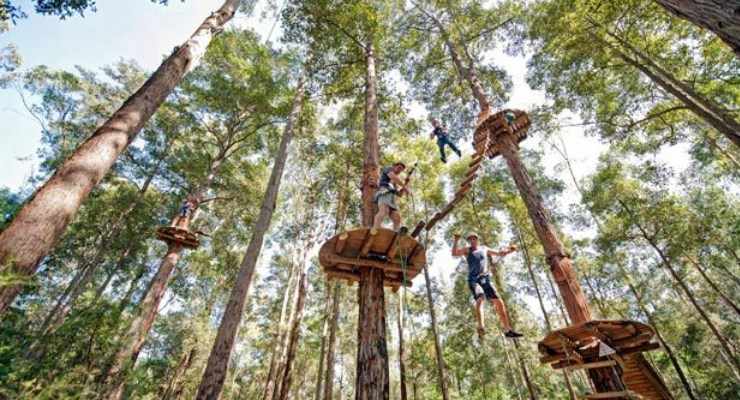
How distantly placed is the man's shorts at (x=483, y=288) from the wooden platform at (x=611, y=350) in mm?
1046

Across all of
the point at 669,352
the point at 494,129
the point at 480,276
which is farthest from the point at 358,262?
the point at 669,352

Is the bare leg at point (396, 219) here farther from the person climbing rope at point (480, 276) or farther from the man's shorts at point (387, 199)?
the person climbing rope at point (480, 276)

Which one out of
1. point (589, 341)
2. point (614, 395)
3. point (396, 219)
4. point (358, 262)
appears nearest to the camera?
point (614, 395)

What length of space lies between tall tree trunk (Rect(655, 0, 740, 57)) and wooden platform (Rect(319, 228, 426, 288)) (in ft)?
9.54

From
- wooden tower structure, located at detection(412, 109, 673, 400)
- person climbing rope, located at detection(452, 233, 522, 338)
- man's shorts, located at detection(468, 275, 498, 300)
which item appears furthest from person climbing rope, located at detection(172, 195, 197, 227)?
man's shorts, located at detection(468, 275, 498, 300)

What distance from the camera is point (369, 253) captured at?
4098 millimetres

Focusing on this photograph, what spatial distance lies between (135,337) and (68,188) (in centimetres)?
558

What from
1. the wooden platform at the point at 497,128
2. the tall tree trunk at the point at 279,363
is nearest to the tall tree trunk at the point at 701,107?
the wooden platform at the point at 497,128

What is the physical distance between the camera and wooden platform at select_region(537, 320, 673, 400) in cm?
368

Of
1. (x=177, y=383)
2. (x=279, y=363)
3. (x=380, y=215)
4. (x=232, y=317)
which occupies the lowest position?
(x=232, y=317)

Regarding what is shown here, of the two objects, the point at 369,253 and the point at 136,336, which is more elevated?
the point at 369,253

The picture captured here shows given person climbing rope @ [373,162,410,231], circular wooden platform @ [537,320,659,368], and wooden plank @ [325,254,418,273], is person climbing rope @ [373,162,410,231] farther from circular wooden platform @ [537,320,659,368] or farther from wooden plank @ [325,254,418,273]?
circular wooden platform @ [537,320,659,368]

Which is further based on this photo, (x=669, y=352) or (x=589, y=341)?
(x=669, y=352)

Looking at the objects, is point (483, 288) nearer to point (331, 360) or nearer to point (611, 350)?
point (611, 350)
